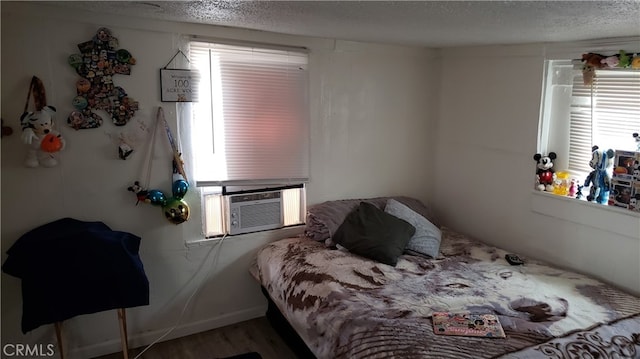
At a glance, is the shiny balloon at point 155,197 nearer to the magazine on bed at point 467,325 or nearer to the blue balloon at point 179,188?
the blue balloon at point 179,188

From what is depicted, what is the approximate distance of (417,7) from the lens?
72.0 inches

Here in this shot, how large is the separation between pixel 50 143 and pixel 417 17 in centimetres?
203

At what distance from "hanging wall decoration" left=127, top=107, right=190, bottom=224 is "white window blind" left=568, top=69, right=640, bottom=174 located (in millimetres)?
2567

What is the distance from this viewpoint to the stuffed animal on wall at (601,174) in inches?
106

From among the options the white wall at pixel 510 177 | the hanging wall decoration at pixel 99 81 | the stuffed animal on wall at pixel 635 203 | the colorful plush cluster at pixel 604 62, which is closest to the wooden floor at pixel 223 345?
the hanging wall decoration at pixel 99 81

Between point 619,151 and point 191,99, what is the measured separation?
2.62 meters

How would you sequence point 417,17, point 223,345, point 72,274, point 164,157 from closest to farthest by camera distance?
point 417,17 < point 72,274 < point 164,157 < point 223,345

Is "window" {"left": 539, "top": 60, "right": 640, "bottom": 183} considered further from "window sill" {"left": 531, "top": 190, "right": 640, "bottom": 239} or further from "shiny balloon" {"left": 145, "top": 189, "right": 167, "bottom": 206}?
"shiny balloon" {"left": 145, "top": 189, "right": 167, "bottom": 206}

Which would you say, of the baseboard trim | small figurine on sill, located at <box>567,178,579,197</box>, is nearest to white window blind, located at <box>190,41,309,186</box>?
the baseboard trim

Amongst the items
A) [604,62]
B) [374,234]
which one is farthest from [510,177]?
[374,234]

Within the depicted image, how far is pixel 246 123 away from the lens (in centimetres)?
302

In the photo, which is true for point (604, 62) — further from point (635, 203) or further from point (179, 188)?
point (179, 188)

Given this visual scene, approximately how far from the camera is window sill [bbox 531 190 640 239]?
8.36ft

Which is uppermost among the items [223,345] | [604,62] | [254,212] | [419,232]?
[604,62]
